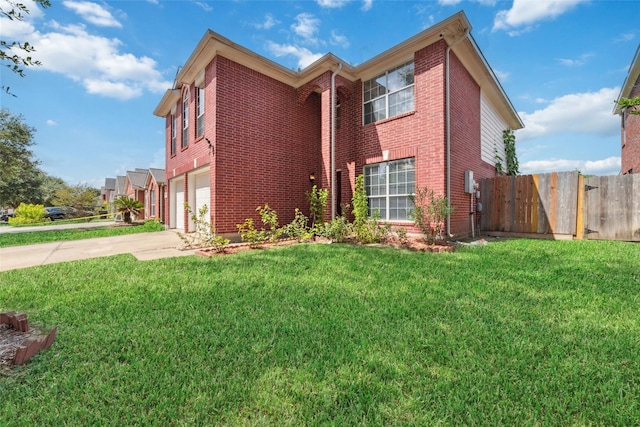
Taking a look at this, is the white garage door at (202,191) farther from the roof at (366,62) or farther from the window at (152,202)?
the window at (152,202)

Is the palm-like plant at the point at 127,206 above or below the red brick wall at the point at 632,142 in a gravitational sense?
below

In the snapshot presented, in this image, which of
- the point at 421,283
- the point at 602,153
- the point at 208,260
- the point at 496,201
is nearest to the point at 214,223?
the point at 208,260

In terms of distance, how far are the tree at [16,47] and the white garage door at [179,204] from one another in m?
8.96

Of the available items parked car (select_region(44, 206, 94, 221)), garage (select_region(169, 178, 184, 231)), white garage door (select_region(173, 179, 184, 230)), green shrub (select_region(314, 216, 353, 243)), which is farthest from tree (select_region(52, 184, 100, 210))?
green shrub (select_region(314, 216, 353, 243))

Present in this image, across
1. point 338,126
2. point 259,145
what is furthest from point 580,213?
point 259,145

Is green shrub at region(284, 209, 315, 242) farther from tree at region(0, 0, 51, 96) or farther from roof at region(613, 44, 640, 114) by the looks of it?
roof at region(613, 44, 640, 114)

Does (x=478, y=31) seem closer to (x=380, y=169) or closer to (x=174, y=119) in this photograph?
(x=380, y=169)

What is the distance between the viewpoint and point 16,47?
2727 millimetres

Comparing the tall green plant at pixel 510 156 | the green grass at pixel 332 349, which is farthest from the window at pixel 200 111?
the tall green plant at pixel 510 156

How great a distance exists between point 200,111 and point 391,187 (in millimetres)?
7119

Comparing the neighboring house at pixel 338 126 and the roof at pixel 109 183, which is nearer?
the neighboring house at pixel 338 126

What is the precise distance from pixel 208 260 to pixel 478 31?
31.6 feet

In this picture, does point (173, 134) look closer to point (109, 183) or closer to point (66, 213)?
point (66, 213)

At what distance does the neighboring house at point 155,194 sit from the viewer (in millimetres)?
17562
